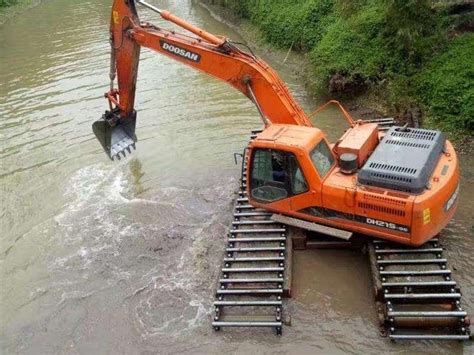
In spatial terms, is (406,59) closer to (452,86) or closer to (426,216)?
(452,86)

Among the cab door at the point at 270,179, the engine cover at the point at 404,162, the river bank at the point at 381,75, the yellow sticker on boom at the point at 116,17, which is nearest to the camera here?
the engine cover at the point at 404,162

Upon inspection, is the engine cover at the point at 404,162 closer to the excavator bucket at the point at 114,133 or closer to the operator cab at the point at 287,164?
the operator cab at the point at 287,164

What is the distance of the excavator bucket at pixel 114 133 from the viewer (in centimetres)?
1023

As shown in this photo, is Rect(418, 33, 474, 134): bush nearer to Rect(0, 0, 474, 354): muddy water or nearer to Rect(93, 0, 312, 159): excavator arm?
Rect(0, 0, 474, 354): muddy water

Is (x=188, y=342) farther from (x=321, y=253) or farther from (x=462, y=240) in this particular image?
(x=462, y=240)

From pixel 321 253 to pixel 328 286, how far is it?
763 millimetres

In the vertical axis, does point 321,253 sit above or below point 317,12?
below

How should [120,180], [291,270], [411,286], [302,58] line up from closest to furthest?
[411,286] → [291,270] → [120,180] → [302,58]

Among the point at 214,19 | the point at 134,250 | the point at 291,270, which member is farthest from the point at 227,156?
the point at 214,19

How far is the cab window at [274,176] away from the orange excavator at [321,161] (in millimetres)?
17

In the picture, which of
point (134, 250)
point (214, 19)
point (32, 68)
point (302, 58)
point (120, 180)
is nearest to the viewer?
point (134, 250)

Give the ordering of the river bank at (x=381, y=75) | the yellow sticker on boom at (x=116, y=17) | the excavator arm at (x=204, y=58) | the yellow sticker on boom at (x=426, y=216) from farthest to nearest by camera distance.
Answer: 1. the river bank at (x=381, y=75)
2. the yellow sticker on boom at (x=116, y=17)
3. the excavator arm at (x=204, y=58)
4. the yellow sticker on boom at (x=426, y=216)

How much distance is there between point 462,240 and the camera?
337 inches

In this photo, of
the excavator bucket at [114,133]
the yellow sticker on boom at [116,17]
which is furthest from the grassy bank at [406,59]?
the yellow sticker on boom at [116,17]
